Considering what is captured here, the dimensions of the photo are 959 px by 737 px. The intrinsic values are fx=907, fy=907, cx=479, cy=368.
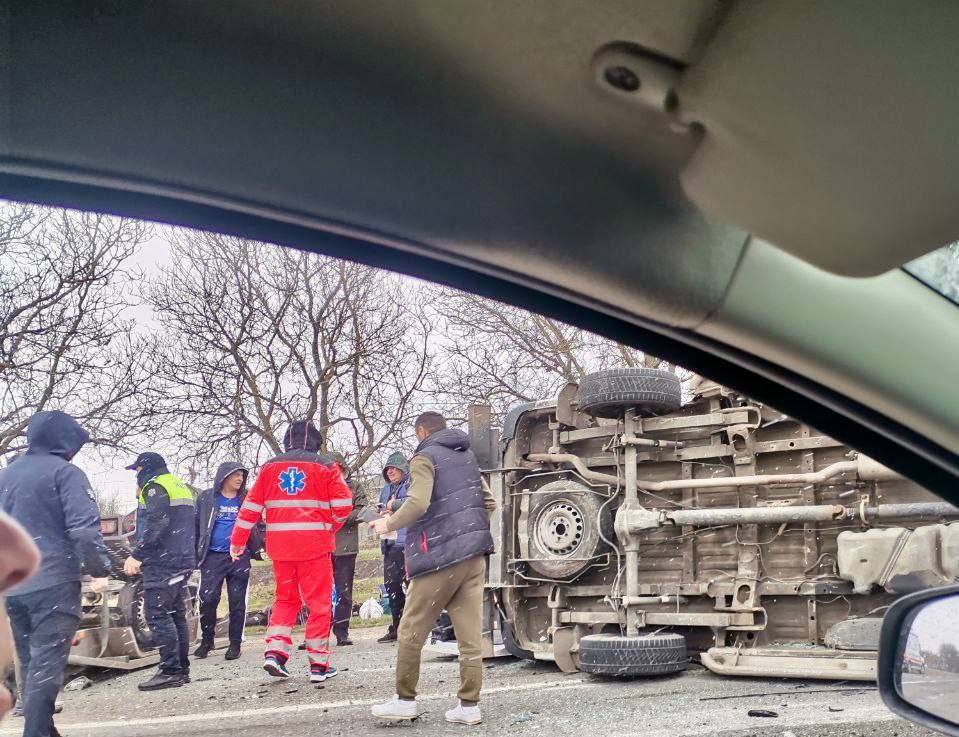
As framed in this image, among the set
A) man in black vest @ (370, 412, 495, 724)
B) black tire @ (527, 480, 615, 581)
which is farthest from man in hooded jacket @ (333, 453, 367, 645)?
man in black vest @ (370, 412, 495, 724)

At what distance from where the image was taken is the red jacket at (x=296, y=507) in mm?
6168

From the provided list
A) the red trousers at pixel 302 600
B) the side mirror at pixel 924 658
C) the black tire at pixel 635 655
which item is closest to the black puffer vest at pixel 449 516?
the black tire at pixel 635 655

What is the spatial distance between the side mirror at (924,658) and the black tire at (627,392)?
4022 mm

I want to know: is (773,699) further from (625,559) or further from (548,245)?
(548,245)

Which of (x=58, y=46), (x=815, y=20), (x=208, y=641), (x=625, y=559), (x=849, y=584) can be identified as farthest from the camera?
(x=208, y=641)

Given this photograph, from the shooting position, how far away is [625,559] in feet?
20.1

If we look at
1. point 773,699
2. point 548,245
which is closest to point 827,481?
point 773,699

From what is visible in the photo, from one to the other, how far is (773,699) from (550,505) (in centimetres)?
197

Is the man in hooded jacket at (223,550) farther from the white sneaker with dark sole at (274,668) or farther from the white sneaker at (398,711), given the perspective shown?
the white sneaker at (398,711)

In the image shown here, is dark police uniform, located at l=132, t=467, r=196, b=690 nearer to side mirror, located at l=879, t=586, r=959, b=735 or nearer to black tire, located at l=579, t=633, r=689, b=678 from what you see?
black tire, located at l=579, t=633, r=689, b=678

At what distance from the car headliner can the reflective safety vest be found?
5679 mm

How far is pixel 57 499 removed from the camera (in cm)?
441

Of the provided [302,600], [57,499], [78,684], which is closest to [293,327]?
[57,499]

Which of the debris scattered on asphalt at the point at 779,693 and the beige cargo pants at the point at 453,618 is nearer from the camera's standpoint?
the beige cargo pants at the point at 453,618
